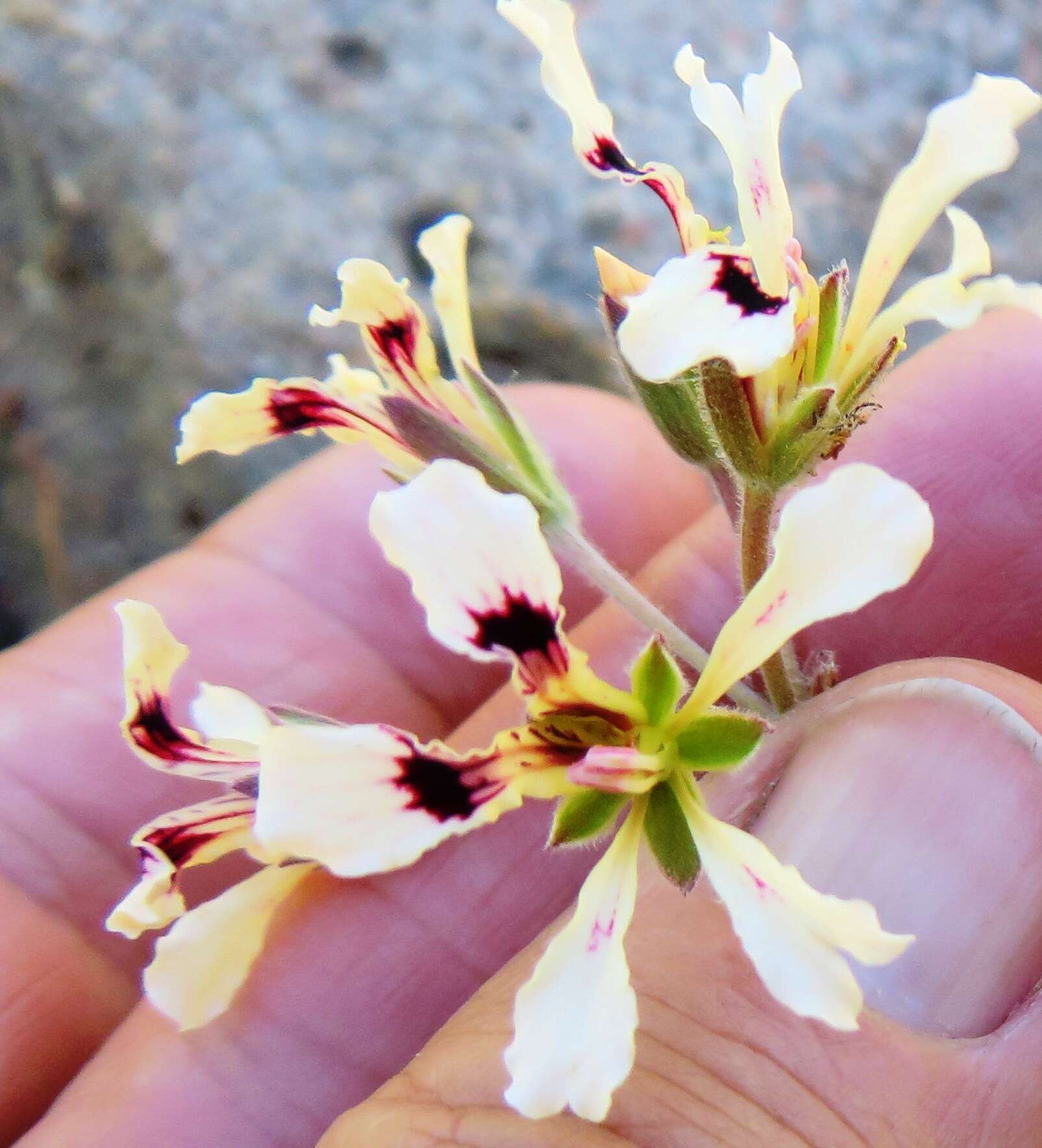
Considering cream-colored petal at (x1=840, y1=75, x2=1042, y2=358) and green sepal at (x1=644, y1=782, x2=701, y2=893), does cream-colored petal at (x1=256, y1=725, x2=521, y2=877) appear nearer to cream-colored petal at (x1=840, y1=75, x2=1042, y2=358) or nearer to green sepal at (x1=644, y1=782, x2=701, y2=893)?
green sepal at (x1=644, y1=782, x2=701, y2=893)

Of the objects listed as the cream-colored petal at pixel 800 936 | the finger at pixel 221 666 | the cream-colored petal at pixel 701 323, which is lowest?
the finger at pixel 221 666

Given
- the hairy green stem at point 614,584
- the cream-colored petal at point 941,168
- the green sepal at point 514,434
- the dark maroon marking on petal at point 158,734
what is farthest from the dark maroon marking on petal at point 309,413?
the cream-colored petal at point 941,168

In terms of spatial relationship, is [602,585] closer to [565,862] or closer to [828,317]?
[828,317]

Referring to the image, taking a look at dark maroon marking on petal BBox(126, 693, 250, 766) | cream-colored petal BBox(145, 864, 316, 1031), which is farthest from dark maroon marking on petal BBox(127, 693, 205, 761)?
cream-colored petal BBox(145, 864, 316, 1031)

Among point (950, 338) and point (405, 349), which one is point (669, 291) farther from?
point (950, 338)

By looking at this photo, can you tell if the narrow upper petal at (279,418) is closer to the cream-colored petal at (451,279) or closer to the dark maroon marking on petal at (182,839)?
the cream-colored petal at (451,279)

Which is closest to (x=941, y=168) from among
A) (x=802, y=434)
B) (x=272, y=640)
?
(x=802, y=434)

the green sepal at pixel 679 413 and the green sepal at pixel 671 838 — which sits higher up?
the green sepal at pixel 679 413
